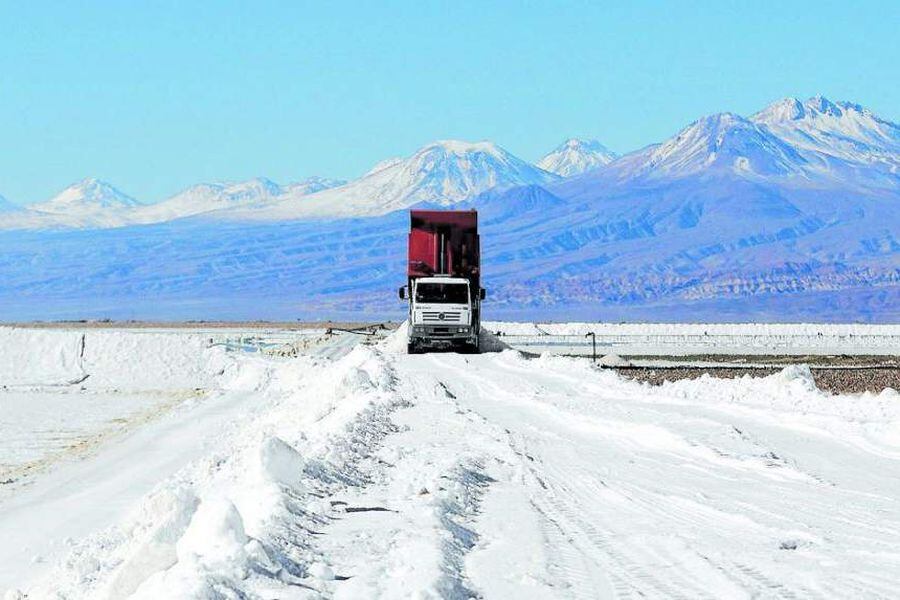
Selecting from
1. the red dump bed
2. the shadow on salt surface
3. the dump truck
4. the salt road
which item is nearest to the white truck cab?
the dump truck

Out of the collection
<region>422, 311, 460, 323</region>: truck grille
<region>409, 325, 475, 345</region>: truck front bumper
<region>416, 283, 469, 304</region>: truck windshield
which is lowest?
<region>409, 325, 475, 345</region>: truck front bumper

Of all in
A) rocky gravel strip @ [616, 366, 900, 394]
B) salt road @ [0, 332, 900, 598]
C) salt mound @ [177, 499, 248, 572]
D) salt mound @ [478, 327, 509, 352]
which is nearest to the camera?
salt mound @ [177, 499, 248, 572]

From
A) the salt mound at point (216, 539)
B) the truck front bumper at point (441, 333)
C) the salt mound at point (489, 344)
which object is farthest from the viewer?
the salt mound at point (489, 344)

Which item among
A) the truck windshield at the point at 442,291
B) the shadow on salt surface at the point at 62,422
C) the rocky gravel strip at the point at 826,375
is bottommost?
the shadow on salt surface at the point at 62,422

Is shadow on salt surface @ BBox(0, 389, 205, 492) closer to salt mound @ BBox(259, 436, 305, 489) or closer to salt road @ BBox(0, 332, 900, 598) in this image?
salt road @ BBox(0, 332, 900, 598)

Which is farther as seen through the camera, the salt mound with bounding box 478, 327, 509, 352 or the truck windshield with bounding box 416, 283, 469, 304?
the salt mound with bounding box 478, 327, 509, 352

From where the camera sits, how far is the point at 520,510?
12.7m

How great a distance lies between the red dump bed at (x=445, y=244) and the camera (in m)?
47.9

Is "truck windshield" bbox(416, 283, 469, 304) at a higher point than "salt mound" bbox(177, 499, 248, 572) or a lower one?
higher

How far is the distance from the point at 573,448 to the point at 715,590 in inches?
376

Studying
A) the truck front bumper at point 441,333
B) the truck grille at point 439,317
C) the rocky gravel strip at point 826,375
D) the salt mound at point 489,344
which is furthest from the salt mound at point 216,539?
the salt mound at point 489,344

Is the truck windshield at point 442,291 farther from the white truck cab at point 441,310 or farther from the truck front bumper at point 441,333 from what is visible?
the truck front bumper at point 441,333

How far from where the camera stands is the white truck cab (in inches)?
1879

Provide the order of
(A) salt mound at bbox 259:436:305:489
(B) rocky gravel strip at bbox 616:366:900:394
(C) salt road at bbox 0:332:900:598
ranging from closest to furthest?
(C) salt road at bbox 0:332:900:598 < (A) salt mound at bbox 259:436:305:489 < (B) rocky gravel strip at bbox 616:366:900:394
